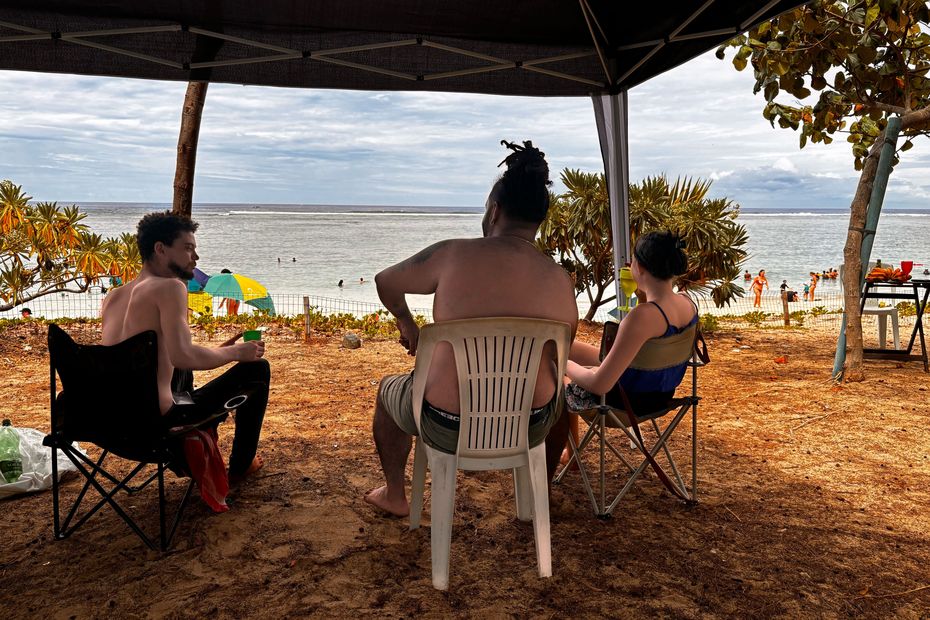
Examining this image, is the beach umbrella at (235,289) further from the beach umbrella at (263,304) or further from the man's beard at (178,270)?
the man's beard at (178,270)

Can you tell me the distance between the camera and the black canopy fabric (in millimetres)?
3750

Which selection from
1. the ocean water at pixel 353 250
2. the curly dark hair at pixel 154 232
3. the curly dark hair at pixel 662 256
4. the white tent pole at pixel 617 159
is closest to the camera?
the curly dark hair at pixel 154 232

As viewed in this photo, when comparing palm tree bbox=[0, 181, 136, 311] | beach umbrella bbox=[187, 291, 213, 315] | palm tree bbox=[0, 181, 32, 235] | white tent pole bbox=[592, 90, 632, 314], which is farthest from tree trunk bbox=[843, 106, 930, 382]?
beach umbrella bbox=[187, 291, 213, 315]

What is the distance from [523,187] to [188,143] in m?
5.21

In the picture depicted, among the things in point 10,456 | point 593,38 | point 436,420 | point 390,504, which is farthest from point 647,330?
point 10,456

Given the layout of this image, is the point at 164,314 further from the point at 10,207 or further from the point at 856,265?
Result: the point at 10,207

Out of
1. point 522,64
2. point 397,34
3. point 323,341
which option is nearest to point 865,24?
point 522,64

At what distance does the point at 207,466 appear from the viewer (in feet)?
9.00

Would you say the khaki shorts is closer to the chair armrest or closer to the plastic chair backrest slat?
the plastic chair backrest slat

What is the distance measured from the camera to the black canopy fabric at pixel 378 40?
12.3 feet

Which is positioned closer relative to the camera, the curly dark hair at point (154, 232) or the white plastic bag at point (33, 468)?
the curly dark hair at point (154, 232)

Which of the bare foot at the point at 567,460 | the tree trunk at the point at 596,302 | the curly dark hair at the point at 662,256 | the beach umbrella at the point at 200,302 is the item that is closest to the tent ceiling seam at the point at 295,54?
the curly dark hair at the point at 662,256

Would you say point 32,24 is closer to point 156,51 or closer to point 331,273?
point 156,51

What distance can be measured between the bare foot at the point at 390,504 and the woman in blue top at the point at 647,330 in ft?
2.83
